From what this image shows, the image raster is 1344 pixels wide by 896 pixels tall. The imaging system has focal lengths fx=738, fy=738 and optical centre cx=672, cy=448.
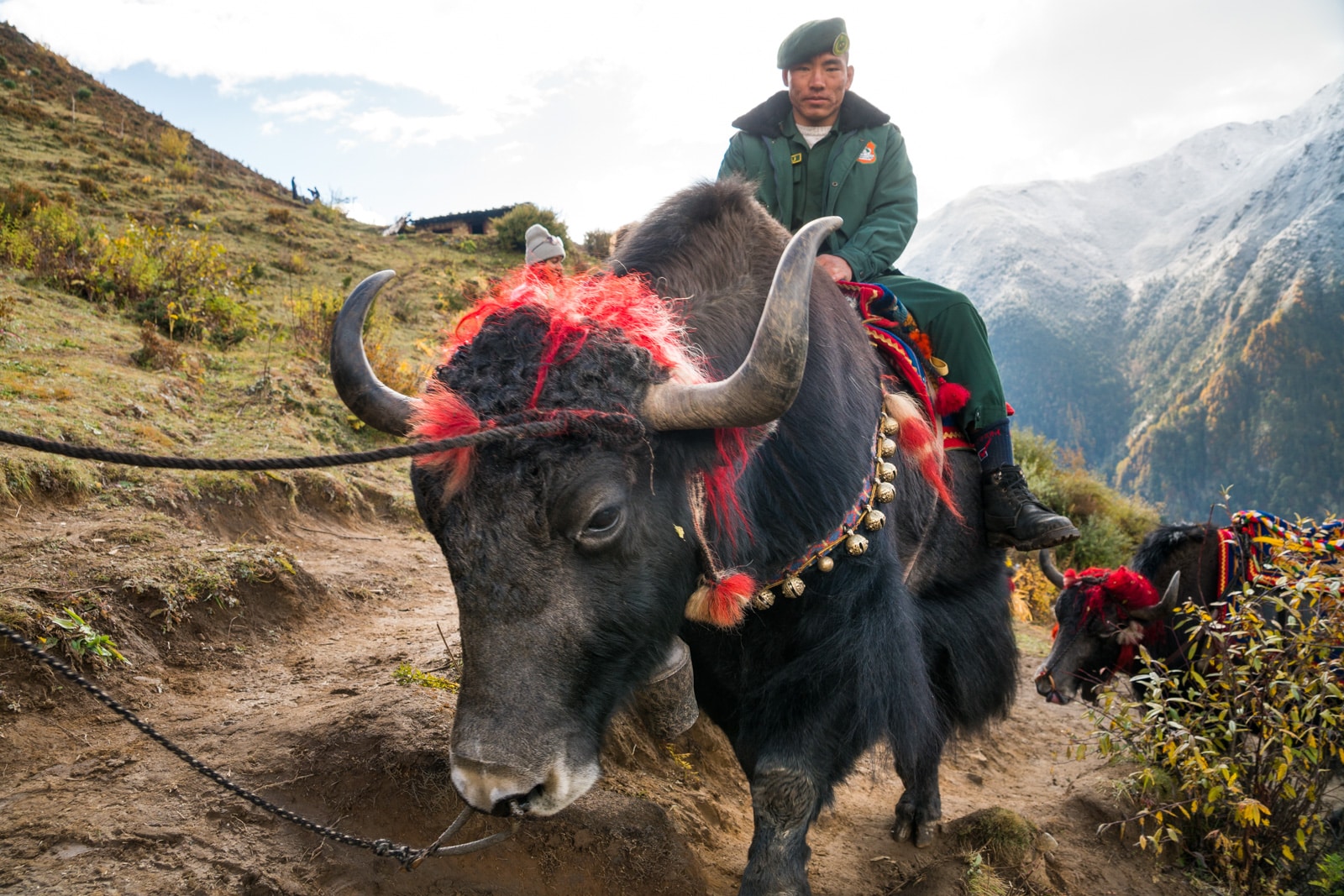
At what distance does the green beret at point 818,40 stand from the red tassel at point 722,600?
2.37 meters

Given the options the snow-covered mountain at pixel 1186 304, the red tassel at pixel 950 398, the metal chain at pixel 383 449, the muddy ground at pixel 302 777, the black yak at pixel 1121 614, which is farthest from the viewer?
the snow-covered mountain at pixel 1186 304

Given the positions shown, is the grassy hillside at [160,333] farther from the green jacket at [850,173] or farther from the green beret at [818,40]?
the green beret at [818,40]

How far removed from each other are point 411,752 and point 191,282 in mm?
7219

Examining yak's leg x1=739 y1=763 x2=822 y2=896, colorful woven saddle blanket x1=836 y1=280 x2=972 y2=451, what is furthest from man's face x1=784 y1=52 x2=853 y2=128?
yak's leg x1=739 y1=763 x2=822 y2=896

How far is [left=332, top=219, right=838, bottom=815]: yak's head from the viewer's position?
1586 mm

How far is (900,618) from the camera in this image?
2301 mm

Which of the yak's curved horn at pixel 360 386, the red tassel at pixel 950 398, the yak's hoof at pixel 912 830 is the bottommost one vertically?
the yak's hoof at pixel 912 830

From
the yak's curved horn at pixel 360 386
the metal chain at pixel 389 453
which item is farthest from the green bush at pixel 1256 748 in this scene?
the yak's curved horn at pixel 360 386

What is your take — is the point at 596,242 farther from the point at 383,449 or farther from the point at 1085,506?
the point at 383,449

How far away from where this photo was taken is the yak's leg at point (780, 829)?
210cm

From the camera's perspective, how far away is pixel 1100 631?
4.66 metres

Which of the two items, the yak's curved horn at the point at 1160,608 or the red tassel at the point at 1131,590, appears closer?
the yak's curved horn at the point at 1160,608

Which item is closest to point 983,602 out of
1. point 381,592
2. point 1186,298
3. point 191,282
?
point 381,592

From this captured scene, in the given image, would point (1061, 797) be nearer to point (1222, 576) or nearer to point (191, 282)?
point (1222, 576)
